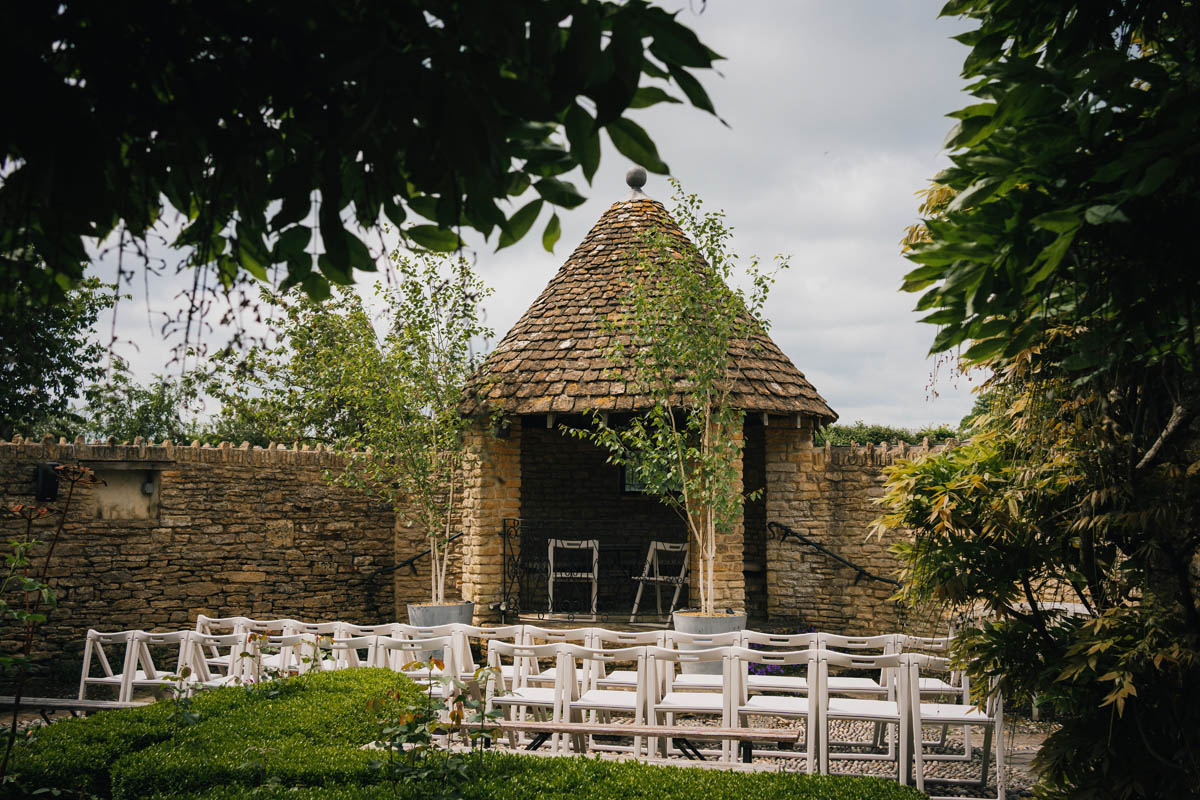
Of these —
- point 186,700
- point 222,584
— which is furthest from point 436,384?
point 186,700

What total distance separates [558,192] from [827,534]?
10069mm

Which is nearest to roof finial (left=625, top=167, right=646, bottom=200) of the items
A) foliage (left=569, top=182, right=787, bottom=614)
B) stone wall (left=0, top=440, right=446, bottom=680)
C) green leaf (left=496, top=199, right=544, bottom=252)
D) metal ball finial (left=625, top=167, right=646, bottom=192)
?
metal ball finial (left=625, top=167, right=646, bottom=192)

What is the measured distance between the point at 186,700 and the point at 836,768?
459 centimetres

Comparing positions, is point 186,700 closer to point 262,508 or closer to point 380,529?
point 262,508

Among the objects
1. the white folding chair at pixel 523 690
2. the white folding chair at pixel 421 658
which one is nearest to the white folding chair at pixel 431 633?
the white folding chair at pixel 421 658

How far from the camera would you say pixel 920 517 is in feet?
15.5

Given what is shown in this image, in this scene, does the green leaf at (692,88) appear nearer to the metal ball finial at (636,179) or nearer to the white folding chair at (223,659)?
the white folding chair at (223,659)

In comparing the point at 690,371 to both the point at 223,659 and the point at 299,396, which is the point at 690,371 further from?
the point at 299,396

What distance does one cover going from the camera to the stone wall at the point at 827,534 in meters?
11.2

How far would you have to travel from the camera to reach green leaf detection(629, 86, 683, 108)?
2.05 meters

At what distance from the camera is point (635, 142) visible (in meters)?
2.07

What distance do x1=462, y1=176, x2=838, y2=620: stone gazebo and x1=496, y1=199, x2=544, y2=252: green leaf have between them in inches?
294

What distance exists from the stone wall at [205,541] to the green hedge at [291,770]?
593 centimetres

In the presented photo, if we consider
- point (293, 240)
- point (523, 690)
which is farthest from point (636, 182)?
point (293, 240)
